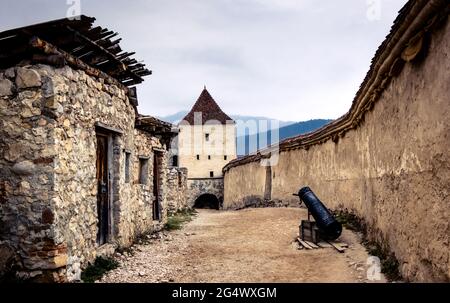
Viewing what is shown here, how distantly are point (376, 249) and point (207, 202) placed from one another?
93.8ft

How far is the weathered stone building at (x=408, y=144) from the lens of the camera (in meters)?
3.77

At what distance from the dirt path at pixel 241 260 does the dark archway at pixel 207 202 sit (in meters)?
23.9

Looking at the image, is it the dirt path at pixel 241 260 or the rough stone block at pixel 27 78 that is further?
the dirt path at pixel 241 260

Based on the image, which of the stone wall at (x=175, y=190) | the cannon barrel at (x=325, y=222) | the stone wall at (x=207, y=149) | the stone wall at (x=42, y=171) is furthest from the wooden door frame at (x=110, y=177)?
the stone wall at (x=207, y=149)

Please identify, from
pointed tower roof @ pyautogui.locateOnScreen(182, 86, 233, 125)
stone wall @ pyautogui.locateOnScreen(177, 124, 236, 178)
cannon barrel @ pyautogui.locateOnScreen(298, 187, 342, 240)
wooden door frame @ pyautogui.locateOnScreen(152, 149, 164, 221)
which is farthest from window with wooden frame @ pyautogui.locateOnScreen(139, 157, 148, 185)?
pointed tower roof @ pyautogui.locateOnScreen(182, 86, 233, 125)

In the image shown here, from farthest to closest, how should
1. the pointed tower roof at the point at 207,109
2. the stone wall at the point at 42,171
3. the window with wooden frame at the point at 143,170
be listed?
the pointed tower roof at the point at 207,109 → the window with wooden frame at the point at 143,170 → the stone wall at the point at 42,171

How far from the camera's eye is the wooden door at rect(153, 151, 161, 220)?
36.7 ft

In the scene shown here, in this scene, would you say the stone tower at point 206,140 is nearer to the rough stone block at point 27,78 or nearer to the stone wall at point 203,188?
the stone wall at point 203,188

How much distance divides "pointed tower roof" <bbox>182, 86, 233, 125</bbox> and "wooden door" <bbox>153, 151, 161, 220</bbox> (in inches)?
1029

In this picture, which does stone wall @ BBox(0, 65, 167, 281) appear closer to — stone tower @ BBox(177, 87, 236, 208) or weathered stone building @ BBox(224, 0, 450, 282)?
weathered stone building @ BBox(224, 0, 450, 282)

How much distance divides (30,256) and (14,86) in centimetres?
220

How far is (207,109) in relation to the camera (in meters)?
37.5

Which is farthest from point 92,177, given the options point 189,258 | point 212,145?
point 212,145

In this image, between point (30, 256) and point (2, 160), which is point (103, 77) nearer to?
point (2, 160)
